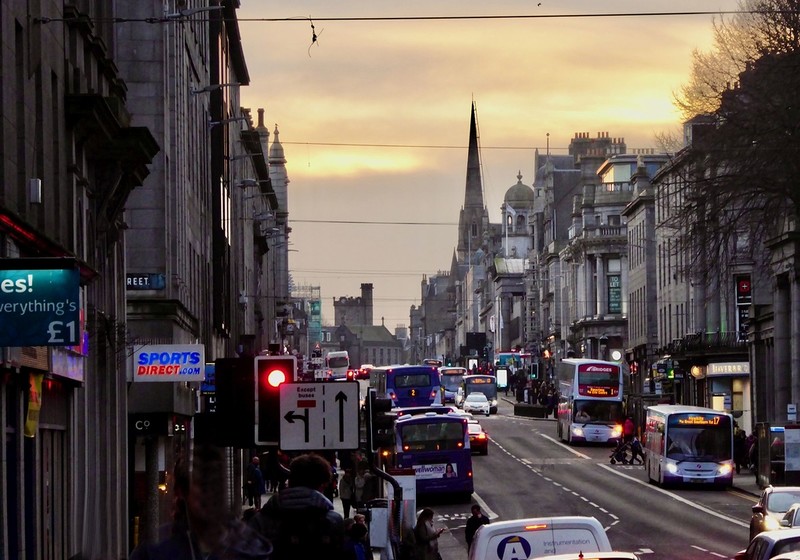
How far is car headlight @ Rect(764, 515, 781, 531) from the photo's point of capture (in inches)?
1051

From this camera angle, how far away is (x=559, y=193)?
541 feet

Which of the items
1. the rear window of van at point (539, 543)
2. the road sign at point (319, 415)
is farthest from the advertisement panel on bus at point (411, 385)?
the road sign at point (319, 415)

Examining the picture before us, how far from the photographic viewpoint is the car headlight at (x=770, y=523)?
1051 inches

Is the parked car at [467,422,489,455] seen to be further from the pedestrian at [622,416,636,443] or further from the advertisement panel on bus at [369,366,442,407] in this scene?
the advertisement panel on bus at [369,366,442,407]

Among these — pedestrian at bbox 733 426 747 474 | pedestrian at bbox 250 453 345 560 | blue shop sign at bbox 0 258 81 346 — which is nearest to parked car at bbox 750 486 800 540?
blue shop sign at bbox 0 258 81 346

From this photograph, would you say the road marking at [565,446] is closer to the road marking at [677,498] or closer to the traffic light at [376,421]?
the road marking at [677,498]

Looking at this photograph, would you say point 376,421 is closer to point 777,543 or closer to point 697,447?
point 777,543

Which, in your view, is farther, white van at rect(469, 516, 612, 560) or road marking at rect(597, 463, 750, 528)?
road marking at rect(597, 463, 750, 528)

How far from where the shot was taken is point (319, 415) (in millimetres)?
17438

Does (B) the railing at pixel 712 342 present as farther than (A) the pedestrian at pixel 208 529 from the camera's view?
Yes

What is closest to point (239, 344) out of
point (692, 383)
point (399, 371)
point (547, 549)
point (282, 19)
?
point (399, 371)

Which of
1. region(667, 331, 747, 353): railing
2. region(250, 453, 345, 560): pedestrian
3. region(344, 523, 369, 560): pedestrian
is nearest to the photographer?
region(250, 453, 345, 560): pedestrian

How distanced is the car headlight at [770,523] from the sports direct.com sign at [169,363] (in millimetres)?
10567

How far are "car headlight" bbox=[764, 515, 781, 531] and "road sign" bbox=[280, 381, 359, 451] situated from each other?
432 inches
